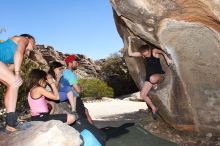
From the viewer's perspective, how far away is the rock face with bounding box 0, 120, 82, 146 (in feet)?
19.2

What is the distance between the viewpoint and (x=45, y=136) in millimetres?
5891

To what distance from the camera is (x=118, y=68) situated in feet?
101

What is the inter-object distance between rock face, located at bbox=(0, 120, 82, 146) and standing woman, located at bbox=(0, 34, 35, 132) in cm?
44

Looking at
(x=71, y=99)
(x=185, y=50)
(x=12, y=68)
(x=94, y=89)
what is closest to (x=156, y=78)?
(x=185, y=50)

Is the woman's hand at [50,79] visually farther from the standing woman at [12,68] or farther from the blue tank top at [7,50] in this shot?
the blue tank top at [7,50]

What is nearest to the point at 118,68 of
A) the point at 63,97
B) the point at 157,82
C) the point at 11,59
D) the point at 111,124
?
the point at 111,124

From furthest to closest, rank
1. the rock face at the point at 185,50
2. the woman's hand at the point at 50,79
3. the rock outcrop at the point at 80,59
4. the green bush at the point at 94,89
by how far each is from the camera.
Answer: the rock outcrop at the point at 80,59 < the green bush at the point at 94,89 < the rock face at the point at 185,50 < the woman's hand at the point at 50,79

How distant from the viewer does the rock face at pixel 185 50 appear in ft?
31.8

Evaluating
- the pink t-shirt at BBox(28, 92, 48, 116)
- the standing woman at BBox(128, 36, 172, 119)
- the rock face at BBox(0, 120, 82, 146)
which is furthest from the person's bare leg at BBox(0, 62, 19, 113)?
the standing woman at BBox(128, 36, 172, 119)

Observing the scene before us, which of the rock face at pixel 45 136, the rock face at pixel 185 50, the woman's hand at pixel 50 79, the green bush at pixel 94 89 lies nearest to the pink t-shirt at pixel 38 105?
the woman's hand at pixel 50 79

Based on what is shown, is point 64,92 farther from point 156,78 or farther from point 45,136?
point 45,136

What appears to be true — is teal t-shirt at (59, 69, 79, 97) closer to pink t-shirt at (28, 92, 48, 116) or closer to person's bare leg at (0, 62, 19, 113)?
pink t-shirt at (28, 92, 48, 116)

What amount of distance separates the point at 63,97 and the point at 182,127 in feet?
12.9

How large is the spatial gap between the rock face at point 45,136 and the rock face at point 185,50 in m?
4.65
